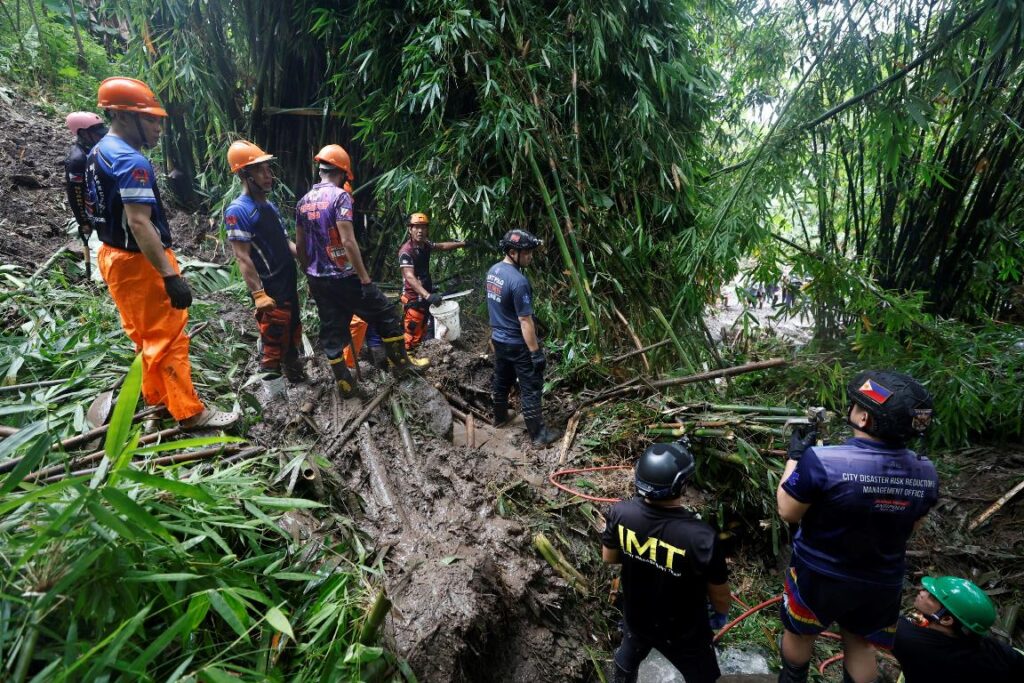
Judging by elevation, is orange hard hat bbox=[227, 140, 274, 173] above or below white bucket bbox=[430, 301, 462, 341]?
above

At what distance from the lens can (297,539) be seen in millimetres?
2045

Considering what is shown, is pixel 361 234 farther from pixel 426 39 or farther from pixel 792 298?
pixel 792 298

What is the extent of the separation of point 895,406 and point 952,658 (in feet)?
3.82

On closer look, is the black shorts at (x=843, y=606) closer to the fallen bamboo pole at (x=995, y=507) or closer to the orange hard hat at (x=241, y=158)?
the fallen bamboo pole at (x=995, y=507)

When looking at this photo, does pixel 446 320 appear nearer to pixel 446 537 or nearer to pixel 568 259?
pixel 568 259

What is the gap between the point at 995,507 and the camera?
3.14 m

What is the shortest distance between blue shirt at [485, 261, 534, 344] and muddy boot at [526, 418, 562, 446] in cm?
63

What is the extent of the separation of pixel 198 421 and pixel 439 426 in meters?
1.53

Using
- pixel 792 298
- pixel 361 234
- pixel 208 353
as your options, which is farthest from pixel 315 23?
pixel 792 298

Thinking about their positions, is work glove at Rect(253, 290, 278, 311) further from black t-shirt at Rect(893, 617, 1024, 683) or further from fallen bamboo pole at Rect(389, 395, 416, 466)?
black t-shirt at Rect(893, 617, 1024, 683)

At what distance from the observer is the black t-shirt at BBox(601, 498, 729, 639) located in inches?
72.3

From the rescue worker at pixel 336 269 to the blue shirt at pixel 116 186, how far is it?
1061mm

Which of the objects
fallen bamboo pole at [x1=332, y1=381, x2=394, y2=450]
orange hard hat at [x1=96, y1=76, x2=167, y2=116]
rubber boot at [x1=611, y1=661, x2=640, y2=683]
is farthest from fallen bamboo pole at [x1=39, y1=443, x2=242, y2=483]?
rubber boot at [x1=611, y1=661, x2=640, y2=683]

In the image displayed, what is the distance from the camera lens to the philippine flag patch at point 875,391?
1856 mm
